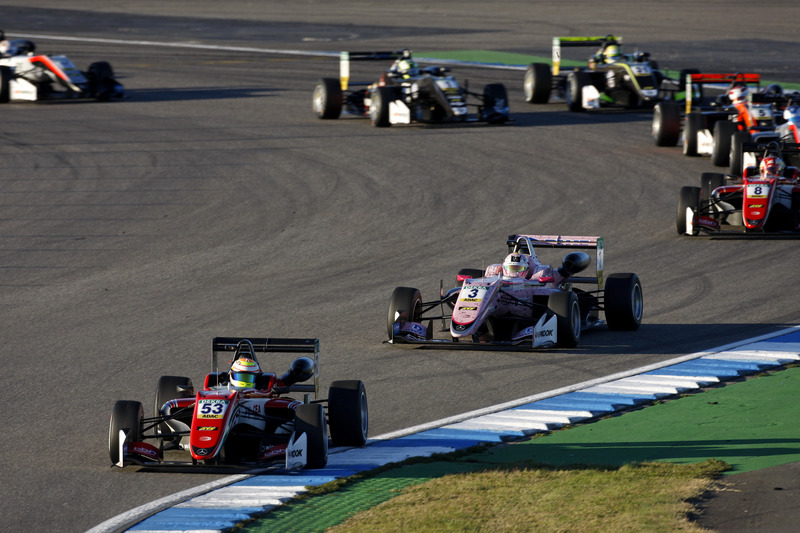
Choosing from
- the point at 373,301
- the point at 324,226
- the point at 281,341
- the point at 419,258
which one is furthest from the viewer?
the point at 324,226

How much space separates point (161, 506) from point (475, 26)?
145 ft

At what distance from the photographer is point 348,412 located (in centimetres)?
1121

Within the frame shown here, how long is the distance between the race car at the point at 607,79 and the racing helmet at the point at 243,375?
22.2 meters

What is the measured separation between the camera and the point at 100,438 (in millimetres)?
11625

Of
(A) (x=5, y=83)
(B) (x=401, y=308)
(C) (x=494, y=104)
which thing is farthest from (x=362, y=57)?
(B) (x=401, y=308)

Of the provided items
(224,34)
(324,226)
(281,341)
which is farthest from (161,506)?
(224,34)

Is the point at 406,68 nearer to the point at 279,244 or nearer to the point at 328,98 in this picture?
the point at 328,98

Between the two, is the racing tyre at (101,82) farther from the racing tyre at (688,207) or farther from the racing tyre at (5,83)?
the racing tyre at (688,207)

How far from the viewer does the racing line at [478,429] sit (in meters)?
9.59

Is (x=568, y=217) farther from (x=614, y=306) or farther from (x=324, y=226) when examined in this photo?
(x=614, y=306)

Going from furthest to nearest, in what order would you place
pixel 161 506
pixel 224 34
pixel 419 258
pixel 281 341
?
pixel 224 34 < pixel 419 258 < pixel 281 341 < pixel 161 506

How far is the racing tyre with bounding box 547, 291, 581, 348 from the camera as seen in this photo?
14.6 m

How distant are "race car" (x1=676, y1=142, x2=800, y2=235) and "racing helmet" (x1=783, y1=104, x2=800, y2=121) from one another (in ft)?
11.3

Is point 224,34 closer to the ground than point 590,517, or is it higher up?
higher up
